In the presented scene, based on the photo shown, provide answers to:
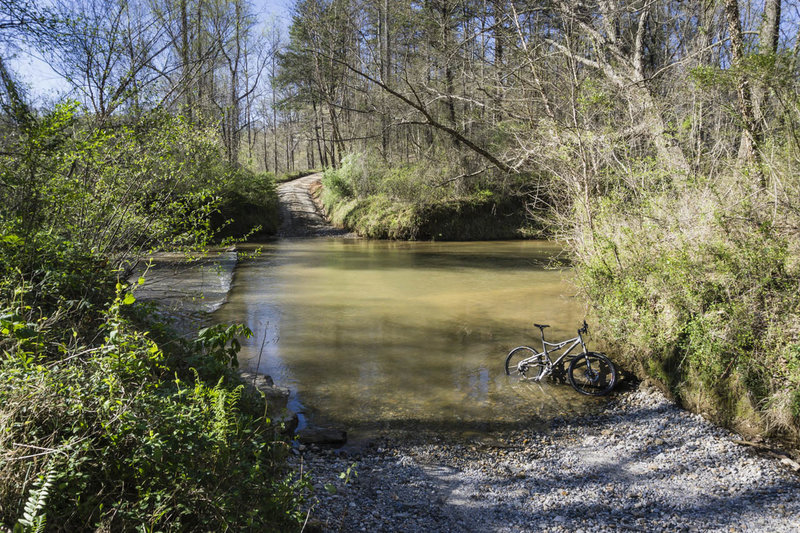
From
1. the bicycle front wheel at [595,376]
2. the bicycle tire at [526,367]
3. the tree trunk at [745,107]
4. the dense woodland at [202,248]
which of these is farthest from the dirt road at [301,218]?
the tree trunk at [745,107]

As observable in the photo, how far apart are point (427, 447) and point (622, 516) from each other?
208 cm

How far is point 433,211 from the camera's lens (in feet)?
78.7

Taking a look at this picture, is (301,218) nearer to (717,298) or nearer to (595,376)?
(595,376)

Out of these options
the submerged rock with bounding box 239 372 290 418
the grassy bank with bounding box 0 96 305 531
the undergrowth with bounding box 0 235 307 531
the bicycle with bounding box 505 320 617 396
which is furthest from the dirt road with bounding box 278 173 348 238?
the undergrowth with bounding box 0 235 307 531

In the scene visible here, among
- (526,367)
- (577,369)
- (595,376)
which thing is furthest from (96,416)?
(577,369)

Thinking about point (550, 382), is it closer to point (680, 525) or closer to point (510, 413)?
point (510, 413)

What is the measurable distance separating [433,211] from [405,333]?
1485 centimetres

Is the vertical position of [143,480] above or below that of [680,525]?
above

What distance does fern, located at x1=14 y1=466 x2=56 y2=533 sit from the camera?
6.85 feet

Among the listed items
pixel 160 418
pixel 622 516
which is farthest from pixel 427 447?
pixel 160 418

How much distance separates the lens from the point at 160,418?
290cm

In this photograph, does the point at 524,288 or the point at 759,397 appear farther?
the point at 524,288

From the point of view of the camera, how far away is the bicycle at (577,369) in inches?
274

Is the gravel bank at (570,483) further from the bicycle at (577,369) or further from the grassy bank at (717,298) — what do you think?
the bicycle at (577,369)
